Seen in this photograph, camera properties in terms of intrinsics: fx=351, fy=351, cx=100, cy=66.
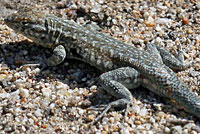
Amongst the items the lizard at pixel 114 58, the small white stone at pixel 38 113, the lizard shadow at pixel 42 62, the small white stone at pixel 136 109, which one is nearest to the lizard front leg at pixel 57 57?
the lizard at pixel 114 58

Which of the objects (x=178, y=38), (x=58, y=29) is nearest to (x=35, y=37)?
(x=58, y=29)

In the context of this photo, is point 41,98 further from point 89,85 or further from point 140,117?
point 140,117

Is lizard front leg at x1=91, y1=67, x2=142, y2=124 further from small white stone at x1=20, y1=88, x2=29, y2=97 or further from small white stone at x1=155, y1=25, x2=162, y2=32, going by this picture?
small white stone at x1=155, y1=25, x2=162, y2=32

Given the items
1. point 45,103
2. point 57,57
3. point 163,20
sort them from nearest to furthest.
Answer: point 45,103
point 57,57
point 163,20

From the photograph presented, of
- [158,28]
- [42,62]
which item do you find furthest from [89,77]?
[158,28]

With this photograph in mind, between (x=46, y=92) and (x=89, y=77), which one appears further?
(x=89, y=77)

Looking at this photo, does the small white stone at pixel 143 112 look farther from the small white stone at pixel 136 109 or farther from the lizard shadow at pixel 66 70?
the lizard shadow at pixel 66 70

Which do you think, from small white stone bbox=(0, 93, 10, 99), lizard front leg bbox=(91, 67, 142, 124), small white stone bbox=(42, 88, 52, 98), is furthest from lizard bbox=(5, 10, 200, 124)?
small white stone bbox=(0, 93, 10, 99)

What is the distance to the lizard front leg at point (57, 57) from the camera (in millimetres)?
6086

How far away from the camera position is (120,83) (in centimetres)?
561

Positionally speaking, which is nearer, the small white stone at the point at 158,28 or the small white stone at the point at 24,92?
the small white stone at the point at 24,92

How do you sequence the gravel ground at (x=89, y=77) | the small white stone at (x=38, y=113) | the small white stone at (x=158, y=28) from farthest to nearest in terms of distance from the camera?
1. the small white stone at (x=158, y=28)
2. the small white stone at (x=38, y=113)
3. the gravel ground at (x=89, y=77)

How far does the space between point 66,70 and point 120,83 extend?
1157 millimetres

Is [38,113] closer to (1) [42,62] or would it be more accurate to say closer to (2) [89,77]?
(2) [89,77]
